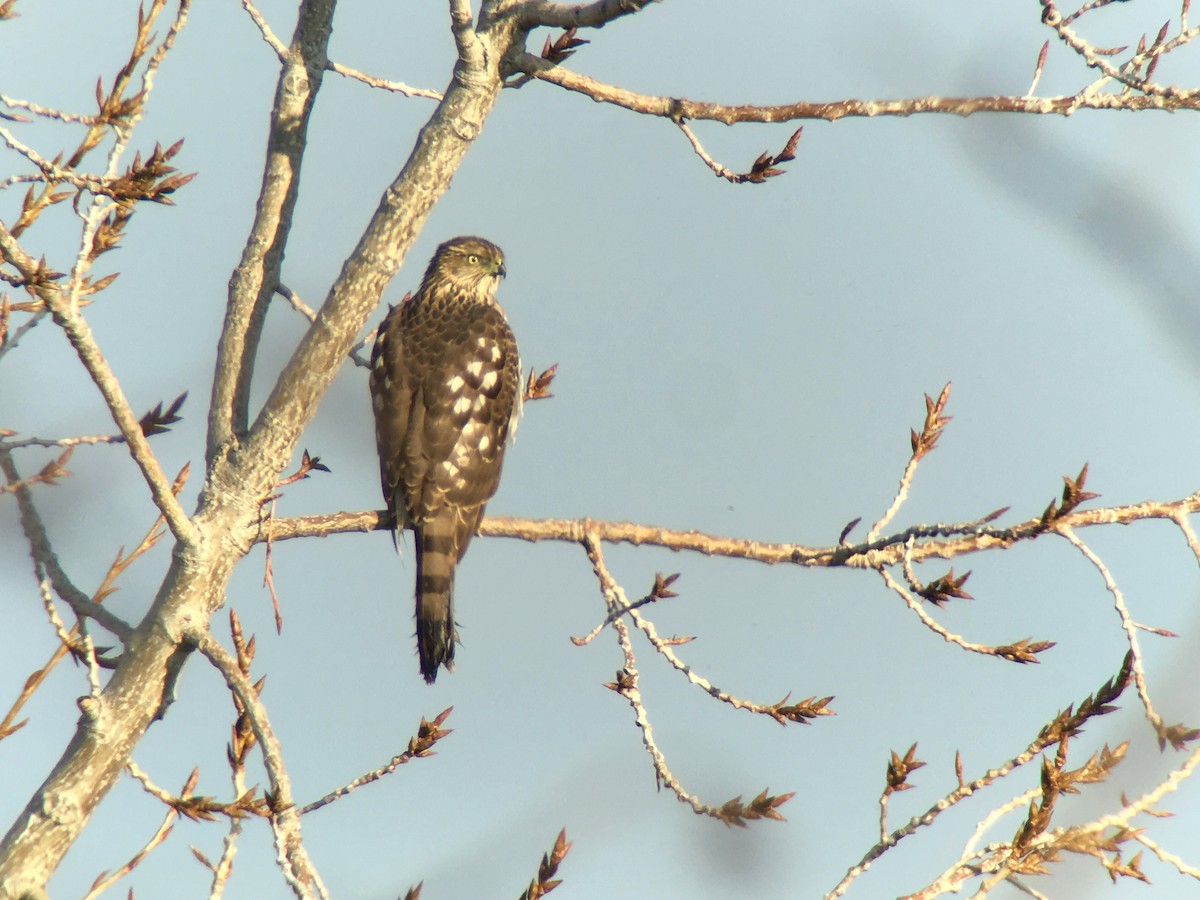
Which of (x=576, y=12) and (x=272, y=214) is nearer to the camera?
(x=576, y=12)

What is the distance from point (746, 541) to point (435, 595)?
62.3 inches

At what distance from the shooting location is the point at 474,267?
6676 millimetres

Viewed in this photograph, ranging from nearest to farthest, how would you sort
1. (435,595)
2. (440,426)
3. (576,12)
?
(576,12) → (435,595) → (440,426)

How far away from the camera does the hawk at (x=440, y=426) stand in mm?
5027

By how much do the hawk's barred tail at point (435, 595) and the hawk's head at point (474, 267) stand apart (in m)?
1.97

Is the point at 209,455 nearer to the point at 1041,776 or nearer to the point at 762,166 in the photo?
the point at 762,166

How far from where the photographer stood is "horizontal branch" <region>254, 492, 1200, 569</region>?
3.28 m

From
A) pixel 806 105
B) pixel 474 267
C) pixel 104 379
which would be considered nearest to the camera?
pixel 104 379

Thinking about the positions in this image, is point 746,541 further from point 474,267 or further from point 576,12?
point 474,267

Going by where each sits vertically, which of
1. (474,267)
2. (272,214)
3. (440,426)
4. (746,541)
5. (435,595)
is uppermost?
(474,267)

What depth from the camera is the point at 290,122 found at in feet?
12.9

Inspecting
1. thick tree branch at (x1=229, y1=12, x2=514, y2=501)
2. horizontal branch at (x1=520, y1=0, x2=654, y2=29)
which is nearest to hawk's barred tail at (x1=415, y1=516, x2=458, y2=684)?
thick tree branch at (x1=229, y1=12, x2=514, y2=501)

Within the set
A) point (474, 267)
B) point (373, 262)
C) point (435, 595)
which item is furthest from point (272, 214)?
point (474, 267)

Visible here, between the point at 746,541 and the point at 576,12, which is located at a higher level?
the point at 576,12
